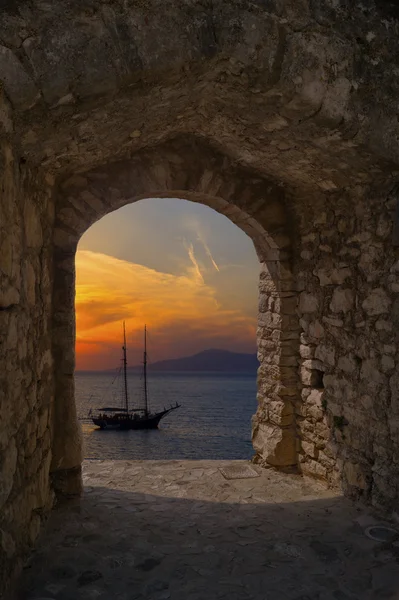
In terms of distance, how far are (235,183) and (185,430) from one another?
42775 millimetres

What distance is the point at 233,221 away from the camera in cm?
477

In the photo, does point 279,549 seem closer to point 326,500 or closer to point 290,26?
point 326,500

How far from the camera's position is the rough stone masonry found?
242 centimetres

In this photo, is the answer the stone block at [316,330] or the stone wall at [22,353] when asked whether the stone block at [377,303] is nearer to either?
the stone block at [316,330]

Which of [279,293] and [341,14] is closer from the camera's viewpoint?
[341,14]

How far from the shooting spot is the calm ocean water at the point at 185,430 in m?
34.3

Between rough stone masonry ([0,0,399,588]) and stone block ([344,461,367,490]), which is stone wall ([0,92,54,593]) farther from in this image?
stone block ([344,461,367,490])

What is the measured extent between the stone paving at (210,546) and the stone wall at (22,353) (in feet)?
0.96

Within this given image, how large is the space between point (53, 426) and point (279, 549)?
1824mm

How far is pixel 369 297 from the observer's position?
11.8 ft

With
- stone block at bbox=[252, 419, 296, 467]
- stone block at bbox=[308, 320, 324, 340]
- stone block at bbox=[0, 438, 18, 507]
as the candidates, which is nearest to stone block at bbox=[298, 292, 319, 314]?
stone block at bbox=[308, 320, 324, 340]

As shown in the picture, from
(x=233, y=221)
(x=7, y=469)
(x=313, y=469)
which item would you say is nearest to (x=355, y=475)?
(x=313, y=469)

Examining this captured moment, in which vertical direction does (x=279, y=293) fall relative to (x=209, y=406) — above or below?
above

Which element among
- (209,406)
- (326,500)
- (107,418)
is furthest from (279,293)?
(209,406)
